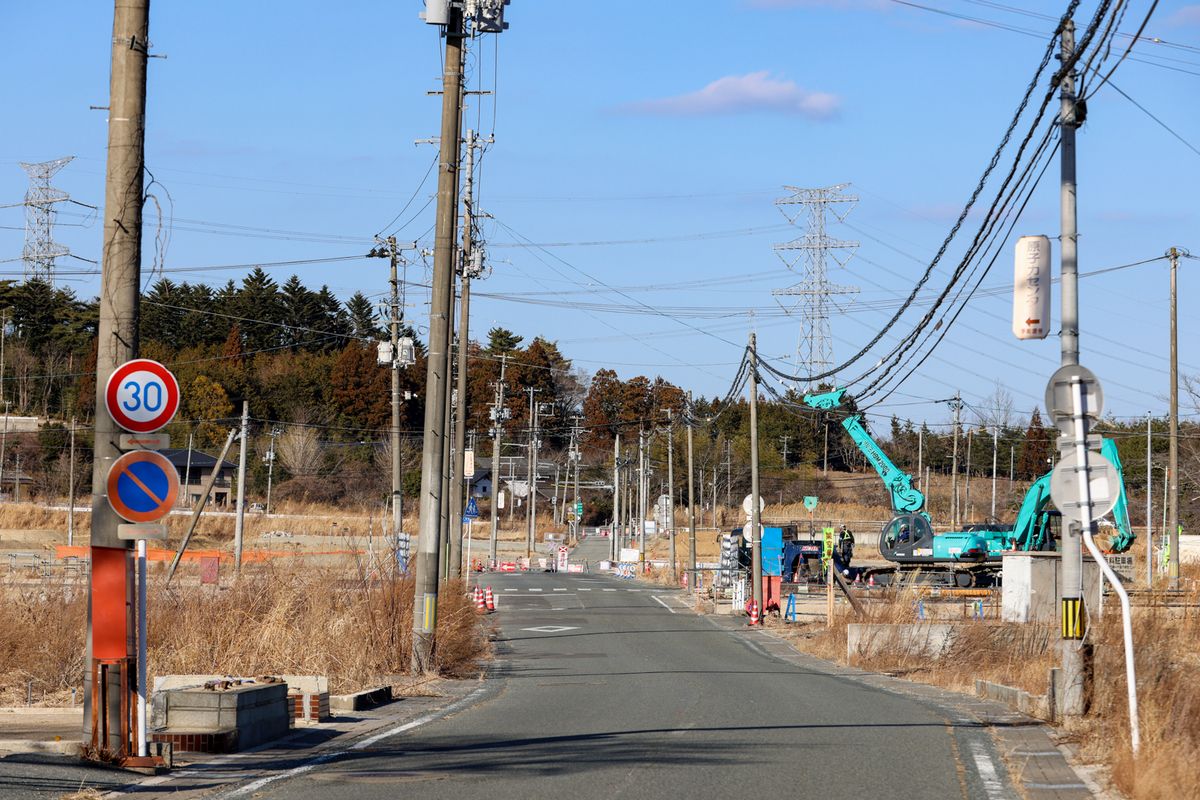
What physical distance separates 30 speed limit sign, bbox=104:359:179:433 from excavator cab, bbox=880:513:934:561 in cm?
3996

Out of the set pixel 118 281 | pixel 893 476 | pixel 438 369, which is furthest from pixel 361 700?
pixel 893 476

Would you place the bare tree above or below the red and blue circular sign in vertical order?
above

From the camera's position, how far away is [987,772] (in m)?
10.2

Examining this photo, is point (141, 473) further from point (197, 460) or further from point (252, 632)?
point (197, 460)

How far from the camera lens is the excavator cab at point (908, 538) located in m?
46.8

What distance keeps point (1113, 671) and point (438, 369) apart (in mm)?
10273

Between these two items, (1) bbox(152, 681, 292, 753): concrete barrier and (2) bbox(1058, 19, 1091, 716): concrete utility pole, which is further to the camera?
(2) bbox(1058, 19, 1091, 716): concrete utility pole

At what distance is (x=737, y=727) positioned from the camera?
1304cm

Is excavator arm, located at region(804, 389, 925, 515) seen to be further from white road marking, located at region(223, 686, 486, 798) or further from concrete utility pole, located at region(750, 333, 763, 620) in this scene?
white road marking, located at region(223, 686, 486, 798)

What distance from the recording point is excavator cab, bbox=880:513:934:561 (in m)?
46.8

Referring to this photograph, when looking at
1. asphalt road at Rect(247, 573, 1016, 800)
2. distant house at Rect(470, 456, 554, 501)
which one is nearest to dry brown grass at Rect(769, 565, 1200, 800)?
asphalt road at Rect(247, 573, 1016, 800)

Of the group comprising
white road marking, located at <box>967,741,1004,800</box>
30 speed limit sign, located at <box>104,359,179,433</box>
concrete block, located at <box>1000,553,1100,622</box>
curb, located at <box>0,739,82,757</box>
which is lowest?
white road marking, located at <box>967,741,1004,800</box>

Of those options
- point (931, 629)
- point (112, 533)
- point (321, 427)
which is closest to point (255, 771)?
point (112, 533)

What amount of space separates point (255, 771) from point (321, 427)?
92.6 m
